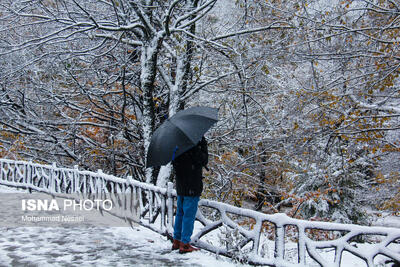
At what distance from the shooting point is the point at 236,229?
573 centimetres

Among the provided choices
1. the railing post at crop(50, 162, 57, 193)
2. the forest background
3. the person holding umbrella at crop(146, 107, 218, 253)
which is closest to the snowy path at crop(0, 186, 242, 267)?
the person holding umbrella at crop(146, 107, 218, 253)

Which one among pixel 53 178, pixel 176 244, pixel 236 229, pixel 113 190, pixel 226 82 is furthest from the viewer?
pixel 226 82

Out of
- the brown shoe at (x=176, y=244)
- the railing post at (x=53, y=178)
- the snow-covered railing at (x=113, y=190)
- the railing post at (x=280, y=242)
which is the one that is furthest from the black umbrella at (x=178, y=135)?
the railing post at (x=53, y=178)

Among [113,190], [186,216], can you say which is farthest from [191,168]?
[113,190]

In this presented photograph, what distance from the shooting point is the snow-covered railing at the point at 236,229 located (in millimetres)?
4875

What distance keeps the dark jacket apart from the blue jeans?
0.15 meters

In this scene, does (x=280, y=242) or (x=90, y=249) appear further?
(x=90, y=249)

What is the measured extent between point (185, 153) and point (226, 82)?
7.94 m

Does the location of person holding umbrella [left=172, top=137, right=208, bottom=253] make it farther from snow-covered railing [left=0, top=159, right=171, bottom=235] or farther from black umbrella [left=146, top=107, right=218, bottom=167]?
snow-covered railing [left=0, top=159, right=171, bottom=235]

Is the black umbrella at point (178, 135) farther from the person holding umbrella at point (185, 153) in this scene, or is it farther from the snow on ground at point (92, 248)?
the snow on ground at point (92, 248)

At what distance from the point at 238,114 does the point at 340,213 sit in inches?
241

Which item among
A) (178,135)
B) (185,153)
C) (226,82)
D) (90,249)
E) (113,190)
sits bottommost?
(90,249)

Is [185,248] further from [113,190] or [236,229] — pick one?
[113,190]

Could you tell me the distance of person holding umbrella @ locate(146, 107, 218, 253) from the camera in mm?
5414
